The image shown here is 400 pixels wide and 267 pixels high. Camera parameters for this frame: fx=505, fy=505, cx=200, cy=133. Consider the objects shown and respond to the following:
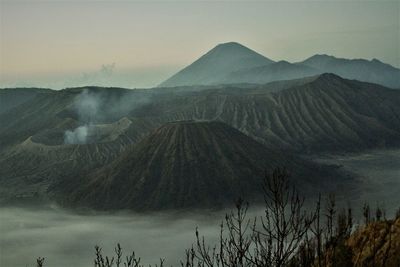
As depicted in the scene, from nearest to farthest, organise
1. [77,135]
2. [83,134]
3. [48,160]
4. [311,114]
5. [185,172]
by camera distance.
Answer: [185,172], [48,160], [83,134], [77,135], [311,114]

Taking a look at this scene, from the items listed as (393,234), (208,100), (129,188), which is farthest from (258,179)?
(208,100)

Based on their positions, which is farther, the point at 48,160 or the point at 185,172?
the point at 48,160

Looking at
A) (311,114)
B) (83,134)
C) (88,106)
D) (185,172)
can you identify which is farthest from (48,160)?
(311,114)

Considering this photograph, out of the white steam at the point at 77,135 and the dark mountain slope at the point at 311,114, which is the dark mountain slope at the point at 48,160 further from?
the dark mountain slope at the point at 311,114

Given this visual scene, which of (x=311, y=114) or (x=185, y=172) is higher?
(x=311, y=114)

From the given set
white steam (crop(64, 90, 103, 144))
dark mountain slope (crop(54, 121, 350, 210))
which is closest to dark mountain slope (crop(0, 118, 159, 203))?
dark mountain slope (crop(54, 121, 350, 210))

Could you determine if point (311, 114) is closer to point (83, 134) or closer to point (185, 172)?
point (83, 134)

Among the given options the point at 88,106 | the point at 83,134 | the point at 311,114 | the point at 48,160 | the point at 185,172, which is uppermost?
the point at 88,106

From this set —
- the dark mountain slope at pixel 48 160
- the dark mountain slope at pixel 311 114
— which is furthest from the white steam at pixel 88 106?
the dark mountain slope at pixel 48 160
